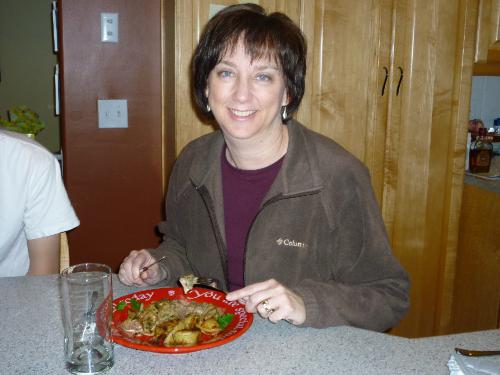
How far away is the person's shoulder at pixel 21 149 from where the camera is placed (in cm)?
137

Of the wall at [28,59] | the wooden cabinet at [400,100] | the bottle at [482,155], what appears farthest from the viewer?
the wall at [28,59]

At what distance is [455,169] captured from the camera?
235cm

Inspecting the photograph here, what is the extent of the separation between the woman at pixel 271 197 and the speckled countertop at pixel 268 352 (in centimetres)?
19

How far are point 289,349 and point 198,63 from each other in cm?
80

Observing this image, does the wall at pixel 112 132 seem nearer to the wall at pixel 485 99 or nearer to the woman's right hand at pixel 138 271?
the woman's right hand at pixel 138 271

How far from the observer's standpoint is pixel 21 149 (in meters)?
1.38

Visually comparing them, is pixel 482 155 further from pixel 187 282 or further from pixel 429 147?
pixel 187 282

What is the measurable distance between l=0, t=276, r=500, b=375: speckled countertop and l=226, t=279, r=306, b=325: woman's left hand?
3cm

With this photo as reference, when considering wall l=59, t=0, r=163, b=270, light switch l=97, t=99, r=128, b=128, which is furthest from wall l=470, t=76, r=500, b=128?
light switch l=97, t=99, r=128, b=128

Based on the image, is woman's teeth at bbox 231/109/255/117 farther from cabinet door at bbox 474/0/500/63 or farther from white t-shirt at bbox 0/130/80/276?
cabinet door at bbox 474/0/500/63

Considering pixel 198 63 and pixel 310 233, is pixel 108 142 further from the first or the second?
pixel 310 233

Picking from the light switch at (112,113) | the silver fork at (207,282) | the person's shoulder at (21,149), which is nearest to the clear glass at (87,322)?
the silver fork at (207,282)

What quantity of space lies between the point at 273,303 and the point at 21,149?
829mm

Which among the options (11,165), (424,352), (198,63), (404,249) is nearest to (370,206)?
(424,352)
